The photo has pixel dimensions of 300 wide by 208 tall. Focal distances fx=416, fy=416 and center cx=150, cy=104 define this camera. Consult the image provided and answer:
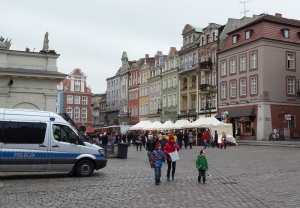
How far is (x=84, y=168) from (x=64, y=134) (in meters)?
1.45

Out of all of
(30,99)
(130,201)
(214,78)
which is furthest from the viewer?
(214,78)

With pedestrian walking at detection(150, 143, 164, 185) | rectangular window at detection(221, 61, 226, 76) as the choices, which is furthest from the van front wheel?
rectangular window at detection(221, 61, 226, 76)

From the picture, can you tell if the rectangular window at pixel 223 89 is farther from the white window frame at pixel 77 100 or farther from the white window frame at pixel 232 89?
the white window frame at pixel 77 100

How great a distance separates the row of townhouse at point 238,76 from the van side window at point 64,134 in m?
30.6

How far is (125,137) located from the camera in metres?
45.9

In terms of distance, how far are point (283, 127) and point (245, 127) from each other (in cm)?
441

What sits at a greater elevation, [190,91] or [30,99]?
[190,91]

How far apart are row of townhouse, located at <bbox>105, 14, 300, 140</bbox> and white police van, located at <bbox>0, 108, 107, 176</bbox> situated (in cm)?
3046

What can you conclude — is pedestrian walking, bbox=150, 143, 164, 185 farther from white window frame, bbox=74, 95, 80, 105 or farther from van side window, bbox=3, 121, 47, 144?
white window frame, bbox=74, 95, 80, 105

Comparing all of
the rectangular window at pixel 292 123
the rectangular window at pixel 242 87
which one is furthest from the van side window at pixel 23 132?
the rectangular window at pixel 292 123

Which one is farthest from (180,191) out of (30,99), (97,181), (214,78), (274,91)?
(214,78)

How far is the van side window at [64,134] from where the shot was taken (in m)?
15.2

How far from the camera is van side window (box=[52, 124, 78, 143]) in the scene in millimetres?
15156

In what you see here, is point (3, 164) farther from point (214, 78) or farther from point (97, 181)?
point (214, 78)
